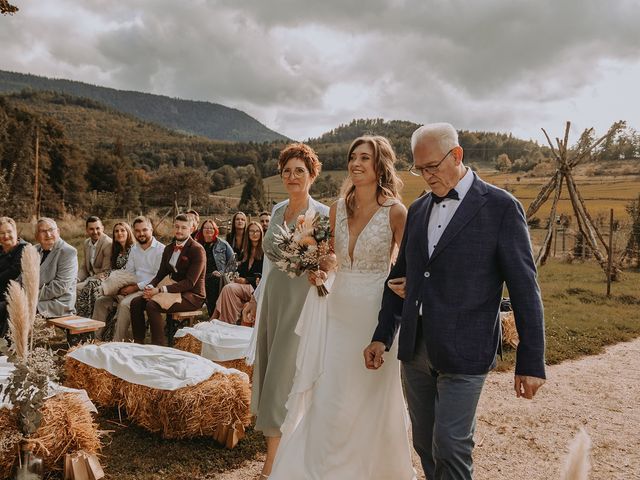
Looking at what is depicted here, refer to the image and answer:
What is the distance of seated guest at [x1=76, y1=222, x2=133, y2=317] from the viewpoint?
8.22 m

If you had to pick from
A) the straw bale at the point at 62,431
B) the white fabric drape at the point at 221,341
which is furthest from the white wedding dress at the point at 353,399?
the white fabric drape at the point at 221,341

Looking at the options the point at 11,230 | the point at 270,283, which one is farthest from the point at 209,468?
the point at 11,230

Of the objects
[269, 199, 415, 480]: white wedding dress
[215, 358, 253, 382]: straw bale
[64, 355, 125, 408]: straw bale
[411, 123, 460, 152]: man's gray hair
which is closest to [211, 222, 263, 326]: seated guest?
[215, 358, 253, 382]: straw bale

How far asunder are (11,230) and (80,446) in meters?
4.51

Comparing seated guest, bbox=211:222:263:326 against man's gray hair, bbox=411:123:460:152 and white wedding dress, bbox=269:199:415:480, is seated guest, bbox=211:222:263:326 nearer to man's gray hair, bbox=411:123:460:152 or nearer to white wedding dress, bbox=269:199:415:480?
white wedding dress, bbox=269:199:415:480

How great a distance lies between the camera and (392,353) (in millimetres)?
3381

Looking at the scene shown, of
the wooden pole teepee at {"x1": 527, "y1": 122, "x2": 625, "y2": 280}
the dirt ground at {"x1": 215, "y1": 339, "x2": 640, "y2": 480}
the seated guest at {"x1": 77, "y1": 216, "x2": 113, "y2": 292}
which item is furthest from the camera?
the wooden pole teepee at {"x1": 527, "y1": 122, "x2": 625, "y2": 280}

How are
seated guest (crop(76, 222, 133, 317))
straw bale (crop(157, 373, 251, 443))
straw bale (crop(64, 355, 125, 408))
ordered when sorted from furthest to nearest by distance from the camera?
seated guest (crop(76, 222, 133, 317)) → straw bale (crop(64, 355, 125, 408)) → straw bale (crop(157, 373, 251, 443))

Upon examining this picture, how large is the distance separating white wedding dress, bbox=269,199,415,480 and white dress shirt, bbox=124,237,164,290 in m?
5.19

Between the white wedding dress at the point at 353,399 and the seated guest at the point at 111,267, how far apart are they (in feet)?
18.9

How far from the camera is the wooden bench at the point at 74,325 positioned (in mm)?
6336

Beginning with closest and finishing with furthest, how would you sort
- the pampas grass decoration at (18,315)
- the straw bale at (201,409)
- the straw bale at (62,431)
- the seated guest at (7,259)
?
the pampas grass decoration at (18,315), the straw bale at (62,431), the straw bale at (201,409), the seated guest at (7,259)

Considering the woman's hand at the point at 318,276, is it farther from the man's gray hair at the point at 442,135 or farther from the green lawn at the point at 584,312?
the green lawn at the point at 584,312

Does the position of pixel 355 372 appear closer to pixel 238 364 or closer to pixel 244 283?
pixel 238 364
